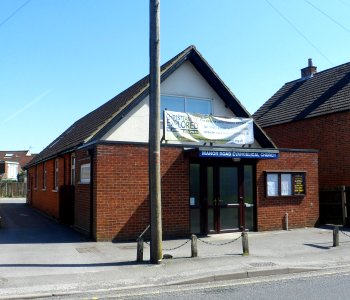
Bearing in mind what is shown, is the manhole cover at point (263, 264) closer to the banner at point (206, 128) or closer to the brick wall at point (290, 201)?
the brick wall at point (290, 201)

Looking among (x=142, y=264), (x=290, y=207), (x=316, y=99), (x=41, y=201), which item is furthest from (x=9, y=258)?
(x=316, y=99)

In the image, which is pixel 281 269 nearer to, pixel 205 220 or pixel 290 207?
pixel 205 220

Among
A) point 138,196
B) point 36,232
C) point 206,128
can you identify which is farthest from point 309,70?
point 36,232

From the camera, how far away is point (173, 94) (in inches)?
647

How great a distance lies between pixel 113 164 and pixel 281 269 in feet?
19.4

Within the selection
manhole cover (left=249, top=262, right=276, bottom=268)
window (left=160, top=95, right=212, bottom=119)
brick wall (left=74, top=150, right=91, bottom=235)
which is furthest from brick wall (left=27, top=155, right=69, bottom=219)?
manhole cover (left=249, top=262, right=276, bottom=268)

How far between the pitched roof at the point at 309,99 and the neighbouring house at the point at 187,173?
4418 millimetres

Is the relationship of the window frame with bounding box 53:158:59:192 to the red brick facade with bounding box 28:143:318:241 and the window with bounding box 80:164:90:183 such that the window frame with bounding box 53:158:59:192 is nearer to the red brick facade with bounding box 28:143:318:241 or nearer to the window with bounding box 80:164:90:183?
the red brick facade with bounding box 28:143:318:241

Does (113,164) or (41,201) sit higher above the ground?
(113,164)

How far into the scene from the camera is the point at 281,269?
30.3 feet

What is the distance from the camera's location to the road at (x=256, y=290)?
724 cm

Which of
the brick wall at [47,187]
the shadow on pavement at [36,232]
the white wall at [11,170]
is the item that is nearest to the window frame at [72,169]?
the brick wall at [47,187]

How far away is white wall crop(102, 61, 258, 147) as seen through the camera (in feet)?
49.1

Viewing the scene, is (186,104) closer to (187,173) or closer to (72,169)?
(187,173)
